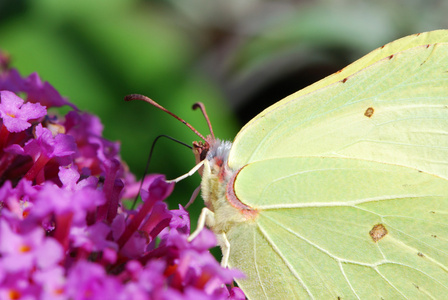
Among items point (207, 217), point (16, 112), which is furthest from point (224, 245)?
point (16, 112)

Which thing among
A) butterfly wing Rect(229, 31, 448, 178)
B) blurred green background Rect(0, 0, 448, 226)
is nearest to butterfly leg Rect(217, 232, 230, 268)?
butterfly wing Rect(229, 31, 448, 178)

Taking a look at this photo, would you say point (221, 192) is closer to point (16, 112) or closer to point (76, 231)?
point (76, 231)

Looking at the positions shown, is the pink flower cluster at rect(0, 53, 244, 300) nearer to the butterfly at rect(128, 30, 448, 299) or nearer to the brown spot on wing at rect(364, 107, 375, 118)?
the butterfly at rect(128, 30, 448, 299)

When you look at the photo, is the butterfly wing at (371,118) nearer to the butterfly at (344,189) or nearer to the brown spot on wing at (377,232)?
the butterfly at (344,189)

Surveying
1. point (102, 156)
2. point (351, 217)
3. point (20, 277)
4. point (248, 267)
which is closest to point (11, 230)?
point (20, 277)

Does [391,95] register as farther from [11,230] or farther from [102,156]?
[11,230]

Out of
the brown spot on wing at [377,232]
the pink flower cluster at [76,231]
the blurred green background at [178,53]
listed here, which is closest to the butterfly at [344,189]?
the brown spot on wing at [377,232]

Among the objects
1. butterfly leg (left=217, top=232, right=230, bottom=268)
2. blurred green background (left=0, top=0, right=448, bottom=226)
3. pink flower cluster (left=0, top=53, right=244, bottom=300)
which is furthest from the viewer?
blurred green background (left=0, top=0, right=448, bottom=226)
